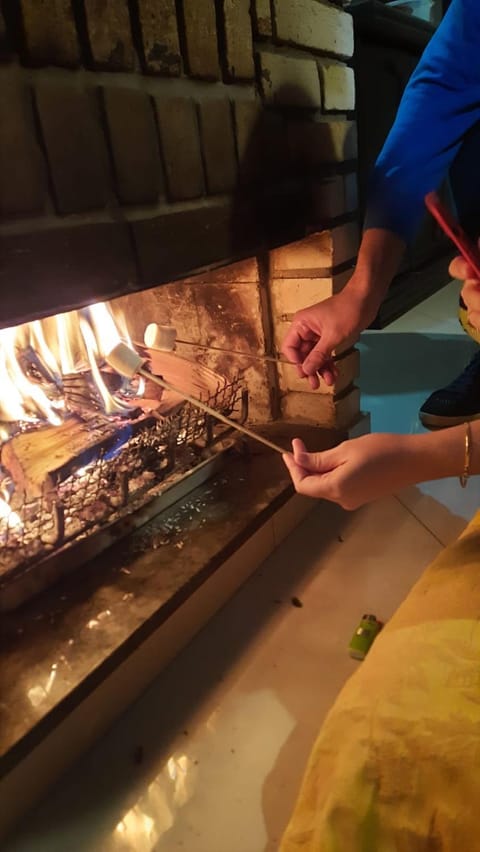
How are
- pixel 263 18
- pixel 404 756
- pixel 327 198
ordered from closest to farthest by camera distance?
pixel 404 756
pixel 263 18
pixel 327 198

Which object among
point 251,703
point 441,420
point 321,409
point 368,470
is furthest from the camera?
point 441,420

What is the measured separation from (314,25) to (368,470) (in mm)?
845

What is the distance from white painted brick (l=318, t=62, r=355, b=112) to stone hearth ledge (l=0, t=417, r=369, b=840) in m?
0.71

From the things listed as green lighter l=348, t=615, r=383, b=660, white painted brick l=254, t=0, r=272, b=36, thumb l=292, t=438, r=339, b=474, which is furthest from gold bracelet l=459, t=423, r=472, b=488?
white painted brick l=254, t=0, r=272, b=36

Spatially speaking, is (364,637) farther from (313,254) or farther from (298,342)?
→ (313,254)

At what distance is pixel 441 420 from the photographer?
1541 mm

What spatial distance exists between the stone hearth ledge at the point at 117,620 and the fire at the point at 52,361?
27 cm

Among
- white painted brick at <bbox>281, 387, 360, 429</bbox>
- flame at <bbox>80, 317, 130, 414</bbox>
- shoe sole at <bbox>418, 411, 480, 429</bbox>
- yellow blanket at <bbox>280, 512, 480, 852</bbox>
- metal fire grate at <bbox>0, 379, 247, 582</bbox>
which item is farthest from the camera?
shoe sole at <bbox>418, 411, 480, 429</bbox>

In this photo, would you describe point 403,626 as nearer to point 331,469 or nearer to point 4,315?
point 331,469

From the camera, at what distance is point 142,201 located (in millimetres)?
839

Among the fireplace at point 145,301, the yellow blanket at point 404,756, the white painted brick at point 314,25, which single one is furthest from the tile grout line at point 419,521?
the white painted brick at point 314,25

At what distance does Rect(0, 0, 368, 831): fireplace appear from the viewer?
0.73 metres

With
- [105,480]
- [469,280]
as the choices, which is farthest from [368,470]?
[105,480]

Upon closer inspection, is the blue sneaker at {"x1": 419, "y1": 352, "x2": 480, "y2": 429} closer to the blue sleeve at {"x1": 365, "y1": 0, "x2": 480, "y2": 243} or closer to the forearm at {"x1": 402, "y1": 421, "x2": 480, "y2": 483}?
the blue sleeve at {"x1": 365, "y1": 0, "x2": 480, "y2": 243}
